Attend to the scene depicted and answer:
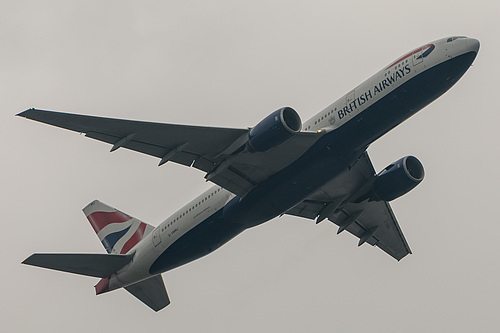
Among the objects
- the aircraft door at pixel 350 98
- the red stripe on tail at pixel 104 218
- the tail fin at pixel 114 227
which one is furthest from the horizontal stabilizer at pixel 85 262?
the aircraft door at pixel 350 98

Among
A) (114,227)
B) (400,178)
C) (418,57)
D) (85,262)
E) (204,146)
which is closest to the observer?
→ (418,57)

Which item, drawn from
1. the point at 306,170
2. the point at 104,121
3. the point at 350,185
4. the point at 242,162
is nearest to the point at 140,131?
the point at 104,121

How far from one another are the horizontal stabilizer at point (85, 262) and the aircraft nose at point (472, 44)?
17.9 m

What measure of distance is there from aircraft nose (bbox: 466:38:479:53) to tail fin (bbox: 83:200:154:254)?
18236 mm

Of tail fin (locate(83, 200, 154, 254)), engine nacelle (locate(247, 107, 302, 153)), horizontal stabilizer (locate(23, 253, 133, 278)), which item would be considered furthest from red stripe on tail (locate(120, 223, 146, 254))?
engine nacelle (locate(247, 107, 302, 153))

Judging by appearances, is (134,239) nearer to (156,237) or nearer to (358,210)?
(156,237)

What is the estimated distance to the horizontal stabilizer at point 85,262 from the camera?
37375mm

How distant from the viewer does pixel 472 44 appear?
33250mm

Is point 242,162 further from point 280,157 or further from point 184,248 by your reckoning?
point 184,248

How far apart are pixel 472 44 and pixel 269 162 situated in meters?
9.33

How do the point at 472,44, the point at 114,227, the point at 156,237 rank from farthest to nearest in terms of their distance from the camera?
the point at 114,227 → the point at 156,237 → the point at 472,44

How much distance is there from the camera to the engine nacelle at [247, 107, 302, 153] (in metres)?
32.8

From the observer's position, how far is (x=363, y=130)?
34188mm

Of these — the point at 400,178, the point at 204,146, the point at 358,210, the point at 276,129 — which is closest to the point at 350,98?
the point at 276,129
